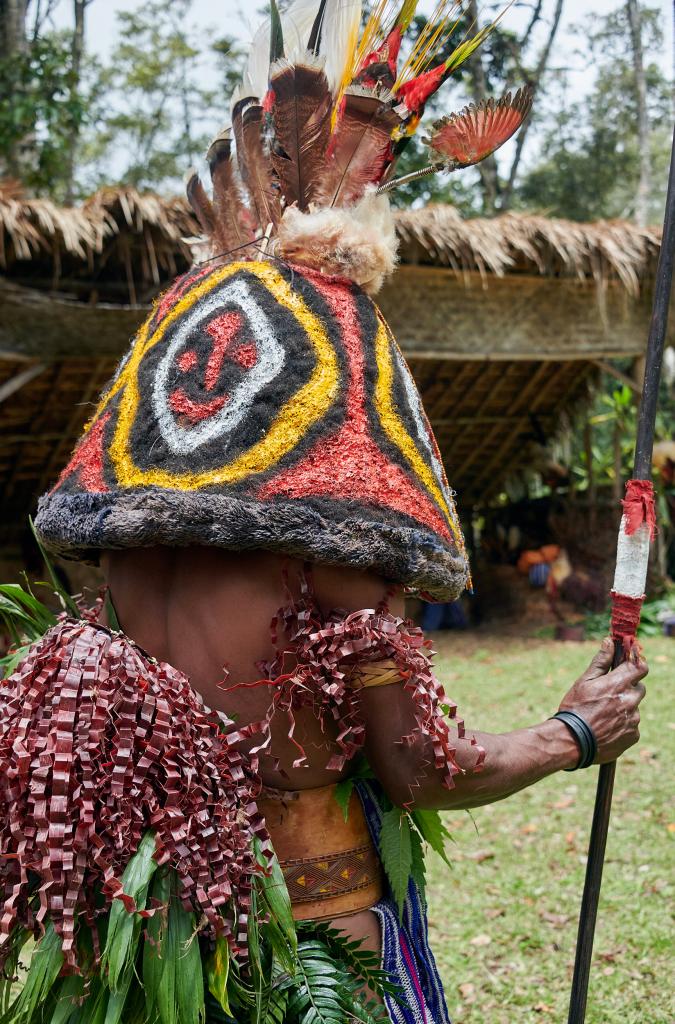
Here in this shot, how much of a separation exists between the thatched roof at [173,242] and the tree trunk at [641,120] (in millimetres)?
5979

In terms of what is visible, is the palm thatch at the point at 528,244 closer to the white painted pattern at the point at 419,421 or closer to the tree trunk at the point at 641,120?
the white painted pattern at the point at 419,421

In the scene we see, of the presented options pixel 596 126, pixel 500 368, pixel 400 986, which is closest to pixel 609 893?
pixel 400 986

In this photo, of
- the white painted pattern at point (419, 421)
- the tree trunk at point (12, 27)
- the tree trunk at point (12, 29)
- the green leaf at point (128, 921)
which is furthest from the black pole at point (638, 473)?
the tree trunk at point (12, 27)

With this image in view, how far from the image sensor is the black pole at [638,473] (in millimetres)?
2012

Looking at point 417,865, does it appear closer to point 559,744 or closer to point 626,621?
point 559,744

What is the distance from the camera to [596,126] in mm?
17125

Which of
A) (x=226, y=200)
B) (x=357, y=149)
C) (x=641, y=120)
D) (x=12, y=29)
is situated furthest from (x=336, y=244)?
(x=641, y=120)

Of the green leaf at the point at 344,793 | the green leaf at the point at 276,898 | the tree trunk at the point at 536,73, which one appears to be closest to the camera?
the green leaf at the point at 276,898

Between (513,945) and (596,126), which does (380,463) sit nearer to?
(513,945)

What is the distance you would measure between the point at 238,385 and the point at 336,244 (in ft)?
1.15

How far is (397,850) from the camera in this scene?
1700 millimetres

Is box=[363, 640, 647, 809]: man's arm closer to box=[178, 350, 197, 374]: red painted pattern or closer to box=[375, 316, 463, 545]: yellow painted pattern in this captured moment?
box=[375, 316, 463, 545]: yellow painted pattern

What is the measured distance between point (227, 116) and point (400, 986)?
1767mm

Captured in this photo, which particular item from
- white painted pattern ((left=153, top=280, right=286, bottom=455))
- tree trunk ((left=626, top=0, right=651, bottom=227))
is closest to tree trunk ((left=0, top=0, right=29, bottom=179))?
tree trunk ((left=626, top=0, right=651, bottom=227))
